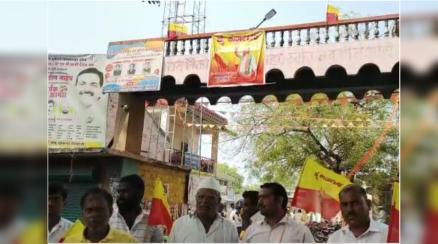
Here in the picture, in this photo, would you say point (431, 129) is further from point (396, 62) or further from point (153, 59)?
point (153, 59)

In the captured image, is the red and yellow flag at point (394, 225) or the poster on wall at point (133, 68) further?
the poster on wall at point (133, 68)

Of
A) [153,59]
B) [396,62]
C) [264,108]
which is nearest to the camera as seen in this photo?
[396,62]

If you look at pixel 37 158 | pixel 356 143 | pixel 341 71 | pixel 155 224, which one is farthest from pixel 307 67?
pixel 356 143

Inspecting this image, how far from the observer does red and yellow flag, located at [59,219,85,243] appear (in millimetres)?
2535

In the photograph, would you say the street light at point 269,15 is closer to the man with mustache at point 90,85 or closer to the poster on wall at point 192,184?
the man with mustache at point 90,85

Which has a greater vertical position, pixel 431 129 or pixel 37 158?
pixel 431 129

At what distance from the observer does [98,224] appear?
2365 millimetres

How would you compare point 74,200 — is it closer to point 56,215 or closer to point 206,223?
point 56,215

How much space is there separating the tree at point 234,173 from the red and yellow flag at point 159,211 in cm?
132

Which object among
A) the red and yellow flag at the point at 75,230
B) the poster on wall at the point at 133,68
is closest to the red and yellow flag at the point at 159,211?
the red and yellow flag at the point at 75,230

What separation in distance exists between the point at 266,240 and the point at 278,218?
0.47 feet

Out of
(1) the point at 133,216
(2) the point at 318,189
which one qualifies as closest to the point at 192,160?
(1) the point at 133,216

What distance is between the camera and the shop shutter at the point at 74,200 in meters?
2.81

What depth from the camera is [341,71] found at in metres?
3.05
